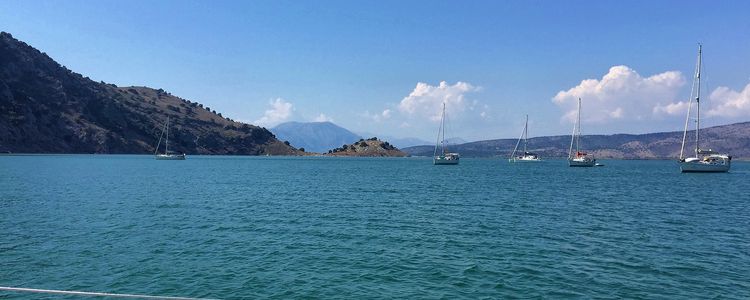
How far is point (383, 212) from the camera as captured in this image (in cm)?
5156

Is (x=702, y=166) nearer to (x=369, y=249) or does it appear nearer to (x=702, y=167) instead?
(x=702, y=167)

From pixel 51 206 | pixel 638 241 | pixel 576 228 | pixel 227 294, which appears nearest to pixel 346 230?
pixel 227 294

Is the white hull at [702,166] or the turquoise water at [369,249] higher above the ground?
the white hull at [702,166]

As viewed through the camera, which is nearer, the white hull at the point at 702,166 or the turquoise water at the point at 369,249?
the turquoise water at the point at 369,249

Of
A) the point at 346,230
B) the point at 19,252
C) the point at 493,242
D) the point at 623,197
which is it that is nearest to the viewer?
the point at 19,252

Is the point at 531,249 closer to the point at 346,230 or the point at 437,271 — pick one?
the point at 437,271

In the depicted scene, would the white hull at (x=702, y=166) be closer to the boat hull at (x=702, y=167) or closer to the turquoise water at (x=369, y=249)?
the boat hull at (x=702, y=167)

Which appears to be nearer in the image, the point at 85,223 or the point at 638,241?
the point at 638,241

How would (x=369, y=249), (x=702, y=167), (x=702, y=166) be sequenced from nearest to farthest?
1. (x=369, y=249)
2. (x=702, y=166)
3. (x=702, y=167)

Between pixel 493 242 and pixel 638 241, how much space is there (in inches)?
459

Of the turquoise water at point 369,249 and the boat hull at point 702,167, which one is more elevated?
the boat hull at point 702,167

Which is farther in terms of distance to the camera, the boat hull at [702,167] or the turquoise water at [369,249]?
the boat hull at [702,167]

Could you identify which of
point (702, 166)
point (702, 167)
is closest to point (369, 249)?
point (702, 166)

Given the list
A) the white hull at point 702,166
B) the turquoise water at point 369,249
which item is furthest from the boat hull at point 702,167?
the turquoise water at point 369,249
